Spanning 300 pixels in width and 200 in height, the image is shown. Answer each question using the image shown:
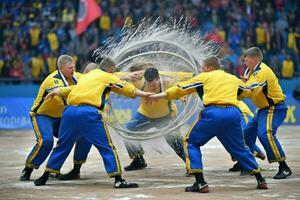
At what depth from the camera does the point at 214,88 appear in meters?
10.6

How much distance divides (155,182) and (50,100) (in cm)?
210

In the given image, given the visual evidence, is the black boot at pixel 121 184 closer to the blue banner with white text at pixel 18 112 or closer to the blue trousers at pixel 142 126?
the blue trousers at pixel 142 126

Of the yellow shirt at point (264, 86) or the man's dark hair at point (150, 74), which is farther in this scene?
the man's dark hair at point (150, 74)

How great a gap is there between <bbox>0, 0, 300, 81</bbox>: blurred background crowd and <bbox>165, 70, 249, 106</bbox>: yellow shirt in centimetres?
1421

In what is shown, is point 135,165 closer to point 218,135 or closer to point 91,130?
point 91,130

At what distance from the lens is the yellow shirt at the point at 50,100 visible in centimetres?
1190

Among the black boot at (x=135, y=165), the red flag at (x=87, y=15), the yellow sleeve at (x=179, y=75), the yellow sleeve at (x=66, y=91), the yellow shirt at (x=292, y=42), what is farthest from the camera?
the red flag at (x=87, y=15)

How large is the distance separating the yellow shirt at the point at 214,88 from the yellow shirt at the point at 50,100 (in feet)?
6.85

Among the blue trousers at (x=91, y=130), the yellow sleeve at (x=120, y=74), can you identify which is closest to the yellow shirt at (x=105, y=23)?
the yellow sleeve at (x=120, y=74)

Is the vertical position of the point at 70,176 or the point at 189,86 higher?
the point at 189,86

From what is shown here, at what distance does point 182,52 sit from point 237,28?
1416cm

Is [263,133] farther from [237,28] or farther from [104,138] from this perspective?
[237,28]

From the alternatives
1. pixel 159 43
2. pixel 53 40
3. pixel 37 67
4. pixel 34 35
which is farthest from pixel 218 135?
pixel 34 35

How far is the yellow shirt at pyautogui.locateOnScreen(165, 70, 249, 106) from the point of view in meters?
10.5
